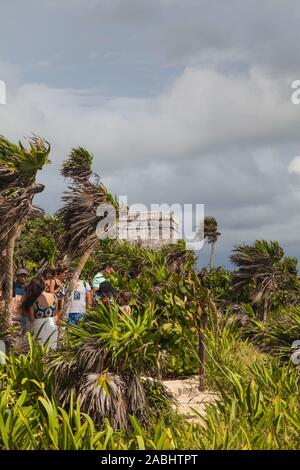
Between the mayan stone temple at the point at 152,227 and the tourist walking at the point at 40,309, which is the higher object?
the mayan stone temple at the point at 152,227

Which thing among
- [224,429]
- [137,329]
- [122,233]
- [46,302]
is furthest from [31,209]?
[122,233]

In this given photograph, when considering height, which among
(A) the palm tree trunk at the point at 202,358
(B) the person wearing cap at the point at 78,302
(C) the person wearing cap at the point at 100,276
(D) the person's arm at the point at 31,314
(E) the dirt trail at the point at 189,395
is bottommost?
(E) the dirt trail at the point at 189,395

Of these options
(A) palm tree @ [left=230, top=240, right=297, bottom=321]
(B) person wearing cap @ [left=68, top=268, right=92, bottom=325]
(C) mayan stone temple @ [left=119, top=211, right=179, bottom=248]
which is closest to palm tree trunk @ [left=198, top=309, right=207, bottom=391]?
(B) person wearing cap @ [left=68, top=268, right=92, bottom=325]

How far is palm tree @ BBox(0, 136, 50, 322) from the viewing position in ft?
43.5

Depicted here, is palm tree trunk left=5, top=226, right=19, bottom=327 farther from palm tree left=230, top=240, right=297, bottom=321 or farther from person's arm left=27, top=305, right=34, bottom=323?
palm tree left=230, top=240, right=297, bottom=321

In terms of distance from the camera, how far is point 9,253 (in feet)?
44.0

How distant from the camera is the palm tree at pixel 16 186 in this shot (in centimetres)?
1325

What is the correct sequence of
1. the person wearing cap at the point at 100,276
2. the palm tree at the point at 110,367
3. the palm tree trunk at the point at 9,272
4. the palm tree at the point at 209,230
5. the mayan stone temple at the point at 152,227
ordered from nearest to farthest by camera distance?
1. the palm tree at the point at 110,367
2. the palm tree trunk at the point at 9,272
3. the person wearing cap at the point at 100,276
4. the mayan stone temple at the point at 152,227
5. the palm tree at the point at 209,230

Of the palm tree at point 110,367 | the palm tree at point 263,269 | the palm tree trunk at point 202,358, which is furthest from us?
the palm tree at point 263,269

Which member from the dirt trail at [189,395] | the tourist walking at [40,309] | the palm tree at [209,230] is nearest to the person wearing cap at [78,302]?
the tourist walking at [40,309]

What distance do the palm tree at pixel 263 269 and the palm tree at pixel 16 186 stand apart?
838 cm

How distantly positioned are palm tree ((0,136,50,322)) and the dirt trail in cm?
327

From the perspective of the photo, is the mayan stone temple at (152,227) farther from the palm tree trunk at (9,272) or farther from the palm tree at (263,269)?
the palm tree trunk at (9,272)
